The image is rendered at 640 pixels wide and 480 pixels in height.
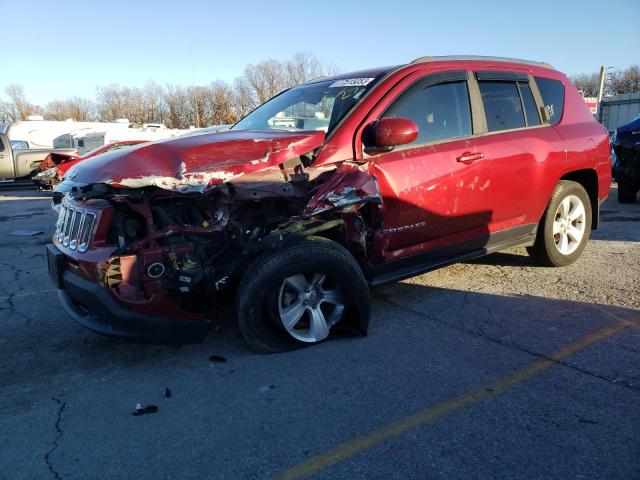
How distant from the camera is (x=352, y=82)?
13.5 ft

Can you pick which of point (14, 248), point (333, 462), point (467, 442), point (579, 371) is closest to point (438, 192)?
point (579, 371)

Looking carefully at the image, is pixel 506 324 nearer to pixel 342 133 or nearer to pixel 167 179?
pixel 342 133

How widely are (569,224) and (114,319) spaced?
4.50 metres

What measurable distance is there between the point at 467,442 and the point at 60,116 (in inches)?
3199

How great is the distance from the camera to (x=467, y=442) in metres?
2.45

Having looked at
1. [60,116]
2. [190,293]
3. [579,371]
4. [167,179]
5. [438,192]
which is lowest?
[579,371]

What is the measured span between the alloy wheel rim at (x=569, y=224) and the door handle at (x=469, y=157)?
56.2 inches

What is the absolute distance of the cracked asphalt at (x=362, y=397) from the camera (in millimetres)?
2348

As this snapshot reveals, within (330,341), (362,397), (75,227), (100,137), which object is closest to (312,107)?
(330,341)

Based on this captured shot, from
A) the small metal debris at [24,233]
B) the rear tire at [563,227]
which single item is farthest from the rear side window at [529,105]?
the small metal debris at [24,233]

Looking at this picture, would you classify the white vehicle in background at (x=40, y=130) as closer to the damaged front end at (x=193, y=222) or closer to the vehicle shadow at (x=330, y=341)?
the vehicle shadow at (x=330, y=341)

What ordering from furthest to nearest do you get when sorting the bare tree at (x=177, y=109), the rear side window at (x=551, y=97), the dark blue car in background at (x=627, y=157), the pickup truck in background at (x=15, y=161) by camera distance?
the bare tree at (x=177, y=109), the pickup truck in background at (x=15, y=161), the dark blue car in background at (x=627, y=157), the rear side window at (x=551, y=97)

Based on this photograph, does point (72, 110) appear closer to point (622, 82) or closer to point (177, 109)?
point (177, 109)

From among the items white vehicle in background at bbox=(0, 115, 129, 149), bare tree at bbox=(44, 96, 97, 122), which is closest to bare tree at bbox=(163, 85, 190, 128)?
bare tree at bbox=(44, 96, 97, 122)
